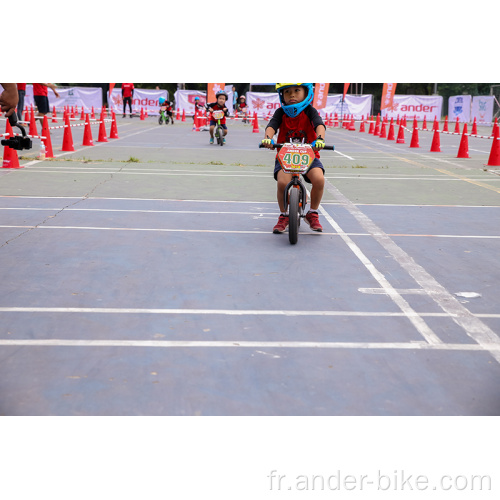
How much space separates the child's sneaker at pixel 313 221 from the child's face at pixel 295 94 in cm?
134

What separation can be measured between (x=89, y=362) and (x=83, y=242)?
140 inches

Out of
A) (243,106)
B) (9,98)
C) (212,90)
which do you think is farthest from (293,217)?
(212,90)

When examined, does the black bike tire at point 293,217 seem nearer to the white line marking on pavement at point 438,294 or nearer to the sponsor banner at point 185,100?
the white line marking on pavement at point 438,294

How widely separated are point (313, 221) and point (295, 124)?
1.18m

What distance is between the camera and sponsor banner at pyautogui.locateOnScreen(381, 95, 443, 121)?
48.3 meters

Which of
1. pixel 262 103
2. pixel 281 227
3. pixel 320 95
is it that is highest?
pixel 281 227

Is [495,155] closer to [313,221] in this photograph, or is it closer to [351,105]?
[313,221]

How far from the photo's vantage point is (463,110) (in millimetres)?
45969

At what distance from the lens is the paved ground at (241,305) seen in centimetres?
380

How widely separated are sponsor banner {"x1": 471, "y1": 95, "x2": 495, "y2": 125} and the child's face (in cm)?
3731

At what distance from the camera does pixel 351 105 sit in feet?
156

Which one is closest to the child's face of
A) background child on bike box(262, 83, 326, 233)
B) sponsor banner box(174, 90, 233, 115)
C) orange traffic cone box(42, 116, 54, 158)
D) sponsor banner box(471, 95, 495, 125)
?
background child on bike box(262, 83, 326, 233)

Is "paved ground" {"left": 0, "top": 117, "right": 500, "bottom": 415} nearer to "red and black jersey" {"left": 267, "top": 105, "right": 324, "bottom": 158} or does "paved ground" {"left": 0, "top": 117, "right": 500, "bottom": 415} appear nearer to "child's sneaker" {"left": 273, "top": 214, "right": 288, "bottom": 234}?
"child's sneaker" {"left": 273, "top": 214, "right": 288, "bottom": 234}

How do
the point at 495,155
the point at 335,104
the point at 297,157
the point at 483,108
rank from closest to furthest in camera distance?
1. the point at 297,157
2. the point at 495,155
3. the point at 483,108
4. the point at 335,104
